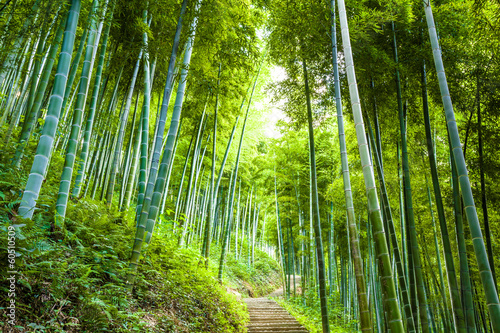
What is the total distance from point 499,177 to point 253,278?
9.66 meters

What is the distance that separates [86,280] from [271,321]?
4.29m

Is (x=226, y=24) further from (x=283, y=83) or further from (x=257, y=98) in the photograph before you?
(x=257, y=98)

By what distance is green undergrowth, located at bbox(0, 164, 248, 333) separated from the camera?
138 centimetres

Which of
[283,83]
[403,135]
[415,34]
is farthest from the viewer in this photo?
[283,83]

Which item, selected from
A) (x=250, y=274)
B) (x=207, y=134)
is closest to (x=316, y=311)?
(x=207, y=134)

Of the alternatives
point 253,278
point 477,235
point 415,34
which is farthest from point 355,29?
point 253,278

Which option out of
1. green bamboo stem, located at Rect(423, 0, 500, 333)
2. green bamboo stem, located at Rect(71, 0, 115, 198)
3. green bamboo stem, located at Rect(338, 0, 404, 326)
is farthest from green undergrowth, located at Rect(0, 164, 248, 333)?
green bamboo stem, located at Rect(423, 0, 500, 333)

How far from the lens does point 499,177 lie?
3.72 metres

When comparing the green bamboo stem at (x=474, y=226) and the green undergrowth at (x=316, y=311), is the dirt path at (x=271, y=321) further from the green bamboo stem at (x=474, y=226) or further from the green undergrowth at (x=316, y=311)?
the green bamboo stem at (x=474, y=226)

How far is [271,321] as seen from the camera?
16.6 ft

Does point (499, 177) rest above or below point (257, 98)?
below

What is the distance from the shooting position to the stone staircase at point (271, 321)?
4.54 meters

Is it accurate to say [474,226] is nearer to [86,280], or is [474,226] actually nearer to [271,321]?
[86,280]

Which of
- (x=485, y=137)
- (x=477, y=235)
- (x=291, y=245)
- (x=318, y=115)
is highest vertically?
(x=318, y=115)
